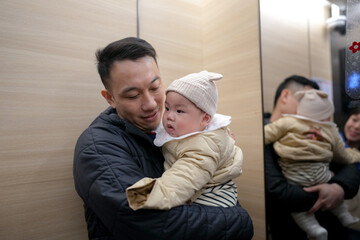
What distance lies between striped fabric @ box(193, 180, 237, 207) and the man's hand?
52 centimetres

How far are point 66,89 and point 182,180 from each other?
94 cm

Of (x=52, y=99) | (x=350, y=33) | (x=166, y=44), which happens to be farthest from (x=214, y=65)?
(x=52, y=99)

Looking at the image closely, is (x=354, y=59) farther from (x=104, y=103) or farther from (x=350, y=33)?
(x=104, y=103)

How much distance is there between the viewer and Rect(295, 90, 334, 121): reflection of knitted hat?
1289 mm

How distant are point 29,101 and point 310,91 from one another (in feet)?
5.11

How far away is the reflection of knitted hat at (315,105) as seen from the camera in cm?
129

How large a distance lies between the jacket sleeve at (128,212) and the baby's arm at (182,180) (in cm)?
7

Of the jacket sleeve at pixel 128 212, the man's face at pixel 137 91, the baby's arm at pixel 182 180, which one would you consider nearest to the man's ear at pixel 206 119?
the baby's arm at pixel 182 180

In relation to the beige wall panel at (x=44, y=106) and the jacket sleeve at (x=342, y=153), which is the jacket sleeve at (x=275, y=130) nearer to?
the jacket sleeve at (x=342, y=153)

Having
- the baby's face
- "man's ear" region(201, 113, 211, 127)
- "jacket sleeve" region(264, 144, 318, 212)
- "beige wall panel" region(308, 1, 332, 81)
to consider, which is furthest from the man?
"beige wall panel" region(308, 1, 332, 81)

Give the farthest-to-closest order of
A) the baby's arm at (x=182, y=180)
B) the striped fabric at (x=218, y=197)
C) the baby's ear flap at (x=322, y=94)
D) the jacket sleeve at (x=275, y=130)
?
the jacket sleeve at (x=275, y=130) → the baby's ear flap at (x=322, y=94) → the striped fabric at (x=218, y=197) → the baby's arm at (x=182, y=180)

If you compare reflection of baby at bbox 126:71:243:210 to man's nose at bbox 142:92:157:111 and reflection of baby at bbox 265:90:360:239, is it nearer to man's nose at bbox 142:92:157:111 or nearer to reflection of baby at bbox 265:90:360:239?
man's nose at bbox 142:92:157:111

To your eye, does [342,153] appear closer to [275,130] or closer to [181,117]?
[275,130]

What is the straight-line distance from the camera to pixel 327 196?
51.4 inches
